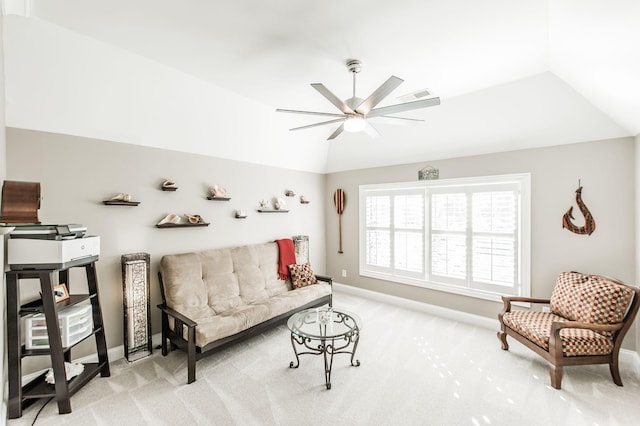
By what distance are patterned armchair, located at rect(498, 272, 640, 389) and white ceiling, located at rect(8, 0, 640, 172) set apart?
160 centimetres

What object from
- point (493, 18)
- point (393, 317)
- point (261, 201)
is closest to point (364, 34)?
point (493, 18)

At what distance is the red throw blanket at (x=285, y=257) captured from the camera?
4.13 m

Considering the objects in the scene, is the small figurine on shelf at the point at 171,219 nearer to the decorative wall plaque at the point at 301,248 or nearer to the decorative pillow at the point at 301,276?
the decorative pillow at the point at 301,276

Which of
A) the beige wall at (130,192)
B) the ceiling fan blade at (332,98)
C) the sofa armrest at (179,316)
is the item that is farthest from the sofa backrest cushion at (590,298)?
the beige wall at (130,192)

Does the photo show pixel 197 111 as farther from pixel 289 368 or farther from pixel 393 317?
pixel 393 317

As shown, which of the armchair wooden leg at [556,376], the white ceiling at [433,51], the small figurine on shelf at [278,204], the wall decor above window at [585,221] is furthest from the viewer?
the small figurine on shelf at [278,204]

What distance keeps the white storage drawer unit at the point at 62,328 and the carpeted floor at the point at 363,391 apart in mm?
499

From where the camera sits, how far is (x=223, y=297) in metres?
3.30

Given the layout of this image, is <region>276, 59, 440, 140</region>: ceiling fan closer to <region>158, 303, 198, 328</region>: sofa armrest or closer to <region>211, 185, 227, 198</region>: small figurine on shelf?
<region>211, 185, 227, 198</region>: small figurine on shelf

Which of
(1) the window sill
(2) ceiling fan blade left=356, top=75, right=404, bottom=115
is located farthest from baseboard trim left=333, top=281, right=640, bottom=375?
(2) ceiling fan blade left=356, top=75, right=404, bottom=115

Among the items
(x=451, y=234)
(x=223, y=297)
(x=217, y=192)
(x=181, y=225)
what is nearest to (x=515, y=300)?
(x=451, y=234)

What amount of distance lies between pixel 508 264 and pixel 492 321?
31.3 inches

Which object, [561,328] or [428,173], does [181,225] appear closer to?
[428,173]

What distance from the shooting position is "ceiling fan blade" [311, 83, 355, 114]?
6.84 ft
